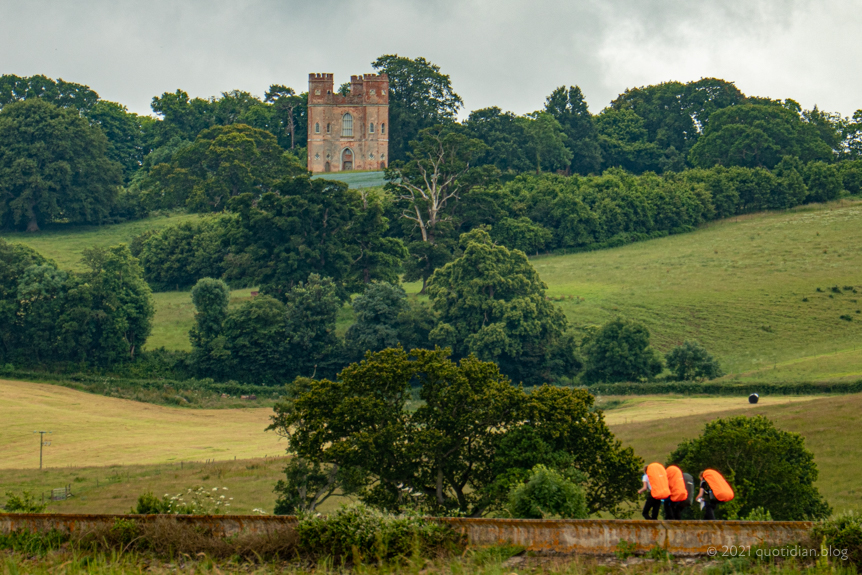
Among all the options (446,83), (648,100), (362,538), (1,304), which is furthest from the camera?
(648,100)

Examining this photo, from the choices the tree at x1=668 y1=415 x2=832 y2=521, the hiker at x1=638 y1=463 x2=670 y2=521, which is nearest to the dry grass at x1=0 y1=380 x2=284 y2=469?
the tree at x1=668 y1=415 x2=832 y2=521

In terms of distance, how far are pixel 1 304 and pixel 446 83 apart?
2565 inches

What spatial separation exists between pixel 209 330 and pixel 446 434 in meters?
42.4

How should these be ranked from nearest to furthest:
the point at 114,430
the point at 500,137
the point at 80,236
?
the point at 114,430
the point at 80,236
the point at 500,137

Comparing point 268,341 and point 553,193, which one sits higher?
point 553,193

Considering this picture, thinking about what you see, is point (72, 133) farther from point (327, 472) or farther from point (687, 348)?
point (327, 472)

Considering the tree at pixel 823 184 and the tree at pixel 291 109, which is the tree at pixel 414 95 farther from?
the tree at pixel 823 184

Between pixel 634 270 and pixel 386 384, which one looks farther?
pixel 634 270

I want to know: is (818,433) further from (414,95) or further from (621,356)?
(414,95)

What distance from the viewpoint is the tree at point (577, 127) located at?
115m

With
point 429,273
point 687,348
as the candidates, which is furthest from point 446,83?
point 687,348

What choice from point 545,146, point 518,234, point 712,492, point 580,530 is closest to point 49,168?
point 518,234

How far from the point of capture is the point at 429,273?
78.8 metres

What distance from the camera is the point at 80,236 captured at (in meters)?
95.6
